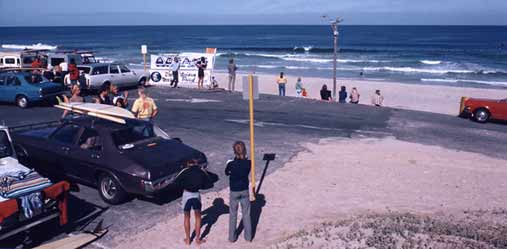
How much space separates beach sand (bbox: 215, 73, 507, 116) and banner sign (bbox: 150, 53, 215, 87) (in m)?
9.46

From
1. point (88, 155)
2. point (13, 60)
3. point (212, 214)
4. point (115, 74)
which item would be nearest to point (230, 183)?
point (212, 214)

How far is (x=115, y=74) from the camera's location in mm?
24859

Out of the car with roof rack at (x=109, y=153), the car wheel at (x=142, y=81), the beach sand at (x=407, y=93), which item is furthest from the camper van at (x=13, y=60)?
the car with roof rack at (x=109, y=153)

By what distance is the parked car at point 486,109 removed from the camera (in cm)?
1989

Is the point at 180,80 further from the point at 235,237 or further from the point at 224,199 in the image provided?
the point at 235,237

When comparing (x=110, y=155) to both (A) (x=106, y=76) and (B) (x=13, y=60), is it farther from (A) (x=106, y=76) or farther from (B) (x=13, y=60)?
(B) (x=13, y=60)

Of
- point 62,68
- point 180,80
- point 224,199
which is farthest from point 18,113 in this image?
point 224,199

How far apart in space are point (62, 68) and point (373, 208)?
20534 millimetres

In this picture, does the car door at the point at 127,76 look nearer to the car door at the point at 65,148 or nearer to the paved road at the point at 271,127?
the paved road at the point at 271,127

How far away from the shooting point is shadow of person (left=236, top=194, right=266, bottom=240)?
8.48 meters

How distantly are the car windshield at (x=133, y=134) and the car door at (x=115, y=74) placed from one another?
49.9 ft

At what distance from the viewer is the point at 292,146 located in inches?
567

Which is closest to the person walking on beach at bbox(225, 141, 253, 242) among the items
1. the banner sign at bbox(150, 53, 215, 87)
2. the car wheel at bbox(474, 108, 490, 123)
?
the car wheel at bbox(474, 108, 490, 123)

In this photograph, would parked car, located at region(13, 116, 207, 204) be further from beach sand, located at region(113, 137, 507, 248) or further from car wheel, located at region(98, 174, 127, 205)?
beach sand, located at region(113, 137, 507, 248)
